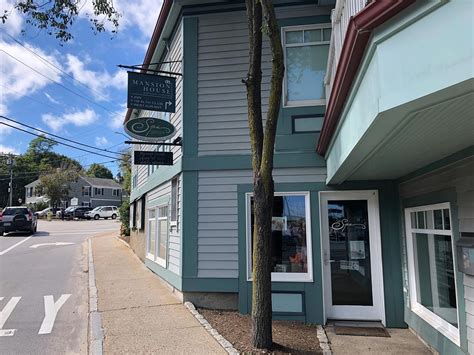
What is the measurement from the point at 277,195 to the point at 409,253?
7.92 feet

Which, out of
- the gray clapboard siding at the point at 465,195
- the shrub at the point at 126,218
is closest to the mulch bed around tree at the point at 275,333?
the gray clapboard siding at the point at 465,195

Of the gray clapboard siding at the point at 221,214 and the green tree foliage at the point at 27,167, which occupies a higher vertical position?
the green tree foliage at the point at 27,167

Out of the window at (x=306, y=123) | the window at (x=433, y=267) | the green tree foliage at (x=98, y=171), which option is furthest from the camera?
the green tree foliage at (x=98, y=171)

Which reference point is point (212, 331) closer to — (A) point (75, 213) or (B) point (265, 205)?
(B) point (265, 205)

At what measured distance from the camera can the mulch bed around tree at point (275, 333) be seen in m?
5.30

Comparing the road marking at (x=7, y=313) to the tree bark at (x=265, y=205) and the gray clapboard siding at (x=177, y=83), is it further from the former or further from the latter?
the gray clapboard siding at (x=177, y=83)

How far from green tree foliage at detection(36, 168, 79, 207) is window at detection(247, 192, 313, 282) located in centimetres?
5022

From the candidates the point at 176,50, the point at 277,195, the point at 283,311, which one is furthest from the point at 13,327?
the point at 176,50

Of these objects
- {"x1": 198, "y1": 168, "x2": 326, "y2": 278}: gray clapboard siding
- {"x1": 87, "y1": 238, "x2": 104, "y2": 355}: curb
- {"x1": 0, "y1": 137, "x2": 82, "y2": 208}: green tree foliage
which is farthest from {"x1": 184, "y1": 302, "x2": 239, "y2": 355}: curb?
{"x1": 0, "y1": 137, "x2": 82, "y2": 208}: green tree foliage

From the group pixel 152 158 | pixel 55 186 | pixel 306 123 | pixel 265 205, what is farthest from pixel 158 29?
pixel 55 186

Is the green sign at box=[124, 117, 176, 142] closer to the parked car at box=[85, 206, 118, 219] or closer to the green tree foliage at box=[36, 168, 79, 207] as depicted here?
the parked car at box=[85, 206, 118, 219]

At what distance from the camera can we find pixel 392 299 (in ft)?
22.0

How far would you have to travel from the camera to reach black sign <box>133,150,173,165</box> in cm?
828

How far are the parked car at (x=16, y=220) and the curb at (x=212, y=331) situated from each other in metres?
20.8
